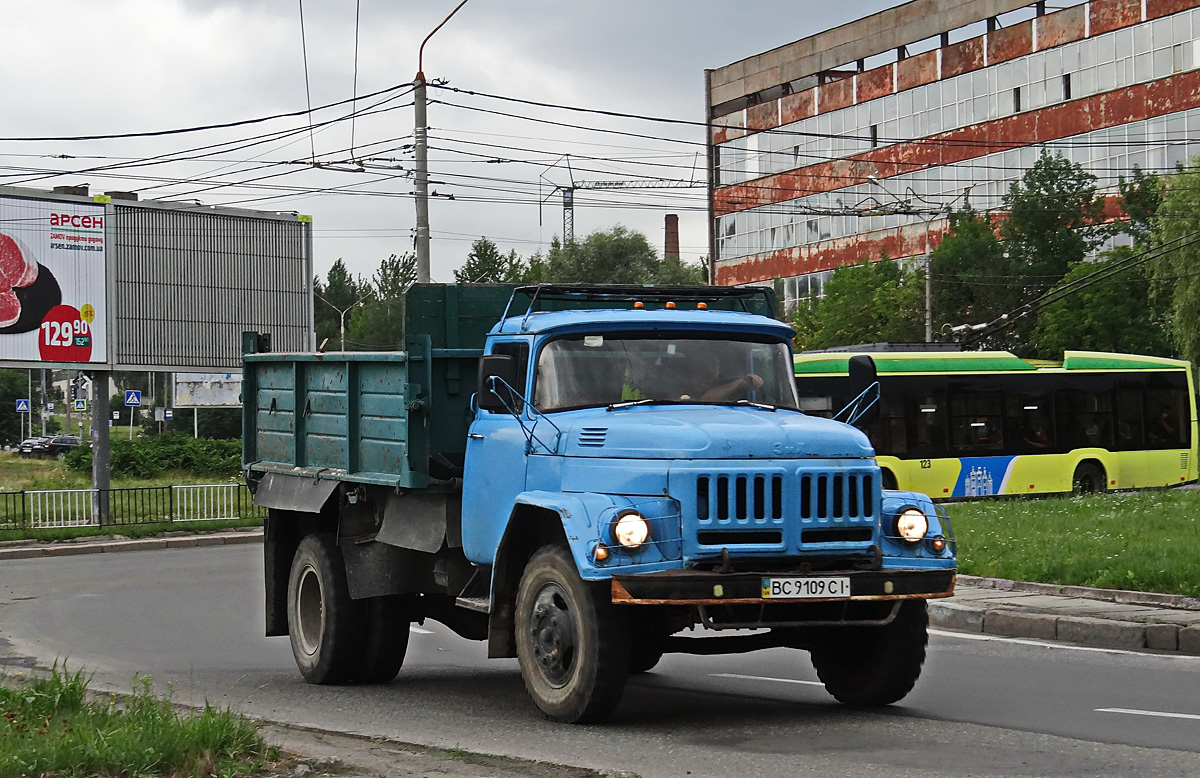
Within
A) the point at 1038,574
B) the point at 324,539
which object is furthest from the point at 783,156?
the point at 324,539

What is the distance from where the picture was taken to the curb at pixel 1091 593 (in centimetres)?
1433

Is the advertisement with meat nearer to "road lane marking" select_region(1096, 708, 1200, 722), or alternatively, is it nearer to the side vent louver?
the side vent louver

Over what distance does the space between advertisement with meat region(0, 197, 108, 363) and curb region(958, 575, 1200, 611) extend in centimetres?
2278

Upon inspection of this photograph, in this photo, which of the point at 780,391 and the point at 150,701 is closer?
the point at 150,701

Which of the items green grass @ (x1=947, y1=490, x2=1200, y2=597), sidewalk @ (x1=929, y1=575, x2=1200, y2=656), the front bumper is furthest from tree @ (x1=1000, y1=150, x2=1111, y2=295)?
the front bumper

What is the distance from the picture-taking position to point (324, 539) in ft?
39.0

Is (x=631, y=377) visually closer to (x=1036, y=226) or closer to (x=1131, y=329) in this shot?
(x=1131, y=329)

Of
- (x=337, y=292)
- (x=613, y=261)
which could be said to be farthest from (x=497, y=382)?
(x=337, y=292)

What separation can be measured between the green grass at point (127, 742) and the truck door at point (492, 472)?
2273mm

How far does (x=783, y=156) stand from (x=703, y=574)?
72148 millimetres

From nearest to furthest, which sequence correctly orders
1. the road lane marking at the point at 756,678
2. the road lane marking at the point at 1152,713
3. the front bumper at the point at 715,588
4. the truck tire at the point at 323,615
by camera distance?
the front bumper at the point at 715,588, the road lane marking at the point at 1152,713, the road lane marking at the point at 756,678, the truck tire at the point at 323,615

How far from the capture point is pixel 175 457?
51.6 m

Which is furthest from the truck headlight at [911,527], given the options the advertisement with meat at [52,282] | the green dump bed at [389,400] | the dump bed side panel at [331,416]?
the advertisement with meat at [52,282]

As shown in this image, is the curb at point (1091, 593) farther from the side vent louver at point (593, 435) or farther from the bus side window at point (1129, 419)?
the bus side window at point (1129, 419)
